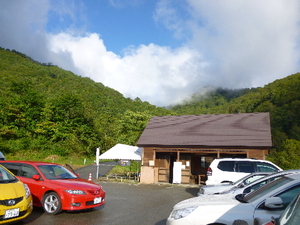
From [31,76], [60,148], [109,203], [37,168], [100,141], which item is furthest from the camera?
[31,76]

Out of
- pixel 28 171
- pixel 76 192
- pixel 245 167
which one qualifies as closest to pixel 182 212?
pixel 76 192

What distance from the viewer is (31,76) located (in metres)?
69.8

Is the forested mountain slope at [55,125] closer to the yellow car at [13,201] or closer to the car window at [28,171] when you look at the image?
the car window at [28,171]

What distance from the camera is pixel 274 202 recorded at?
3773 millimetres

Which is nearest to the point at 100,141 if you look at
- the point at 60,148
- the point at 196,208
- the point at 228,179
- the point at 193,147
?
the point at 60,148

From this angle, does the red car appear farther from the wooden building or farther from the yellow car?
the wooden building

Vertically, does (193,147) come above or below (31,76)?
below

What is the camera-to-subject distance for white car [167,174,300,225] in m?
4.36

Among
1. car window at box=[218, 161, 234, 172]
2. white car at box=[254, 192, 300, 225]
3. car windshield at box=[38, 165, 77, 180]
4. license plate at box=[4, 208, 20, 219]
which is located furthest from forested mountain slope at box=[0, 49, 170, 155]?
white car at box=[254, 192, 300, 225]

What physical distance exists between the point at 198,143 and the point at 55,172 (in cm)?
1157


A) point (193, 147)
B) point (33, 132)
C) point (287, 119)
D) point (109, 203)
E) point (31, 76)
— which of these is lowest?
point (109, 203)

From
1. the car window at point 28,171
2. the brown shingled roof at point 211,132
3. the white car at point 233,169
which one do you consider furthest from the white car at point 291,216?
the brown shingled roof at point 211,132

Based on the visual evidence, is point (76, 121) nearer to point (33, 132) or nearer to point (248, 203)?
point (33, 132)

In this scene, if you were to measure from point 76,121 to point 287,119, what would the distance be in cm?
3718
